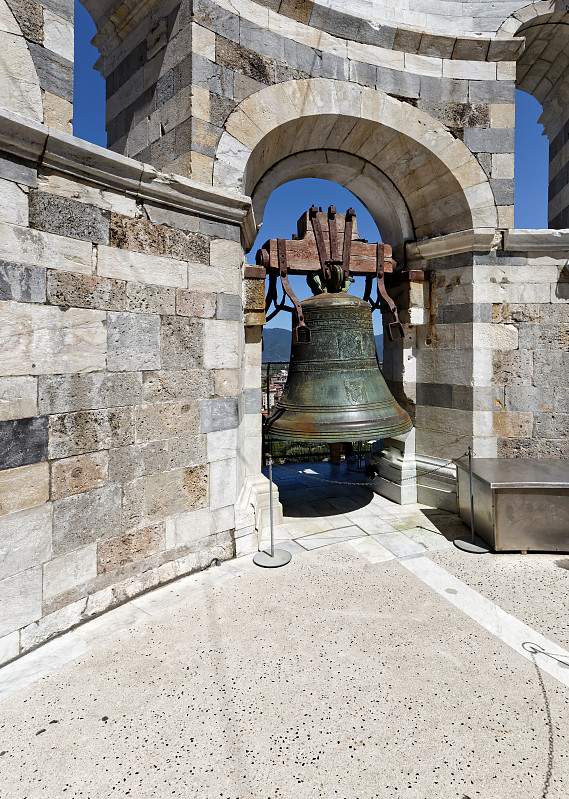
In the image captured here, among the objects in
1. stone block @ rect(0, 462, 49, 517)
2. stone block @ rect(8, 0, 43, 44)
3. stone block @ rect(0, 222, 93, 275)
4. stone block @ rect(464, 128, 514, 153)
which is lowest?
stone block @ rect(0, 462, 49, 517)

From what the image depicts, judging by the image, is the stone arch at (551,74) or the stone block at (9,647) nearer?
the stone block at (9,647)

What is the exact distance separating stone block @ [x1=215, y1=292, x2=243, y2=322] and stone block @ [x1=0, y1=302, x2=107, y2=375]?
34.6 inches

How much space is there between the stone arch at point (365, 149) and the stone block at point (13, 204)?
1496 mm

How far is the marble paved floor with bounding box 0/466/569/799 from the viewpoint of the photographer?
1.49m

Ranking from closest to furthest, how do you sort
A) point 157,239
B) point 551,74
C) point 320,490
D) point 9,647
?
1. point 9,647
2. point 157,239
3. point 551,74
4. point 320,490

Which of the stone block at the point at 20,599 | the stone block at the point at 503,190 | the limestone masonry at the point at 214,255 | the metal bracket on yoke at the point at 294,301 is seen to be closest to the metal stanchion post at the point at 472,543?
the limestone masonry at the point at 214,255

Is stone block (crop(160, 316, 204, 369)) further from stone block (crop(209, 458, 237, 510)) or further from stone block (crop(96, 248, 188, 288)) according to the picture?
stone block (crop(209, 458, 237, 510))

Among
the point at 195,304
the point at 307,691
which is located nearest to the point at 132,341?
the point at 195,304

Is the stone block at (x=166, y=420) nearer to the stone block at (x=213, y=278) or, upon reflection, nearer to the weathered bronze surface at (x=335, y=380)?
the weathered bronze surface at (x=335, y=380)

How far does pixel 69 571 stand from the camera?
238cm

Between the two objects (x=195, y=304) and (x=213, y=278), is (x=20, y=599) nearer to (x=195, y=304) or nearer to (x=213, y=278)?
(x=195, y=304)

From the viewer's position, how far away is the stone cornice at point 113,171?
2.06 m

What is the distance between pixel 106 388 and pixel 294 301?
5.90 ft

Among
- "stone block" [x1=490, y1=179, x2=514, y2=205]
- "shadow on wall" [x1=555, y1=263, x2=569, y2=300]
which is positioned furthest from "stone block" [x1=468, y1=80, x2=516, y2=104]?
"shadow on wall" [x1=555, y1=263, x2=569, y2=300]
